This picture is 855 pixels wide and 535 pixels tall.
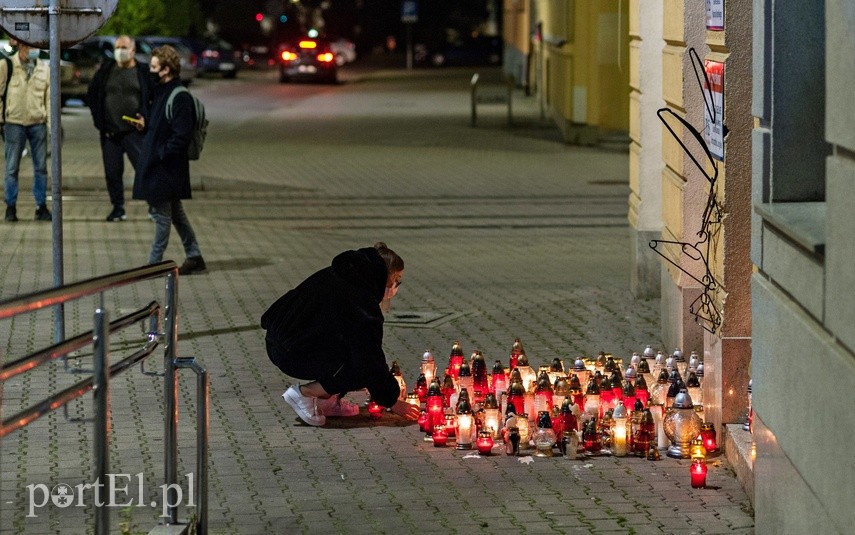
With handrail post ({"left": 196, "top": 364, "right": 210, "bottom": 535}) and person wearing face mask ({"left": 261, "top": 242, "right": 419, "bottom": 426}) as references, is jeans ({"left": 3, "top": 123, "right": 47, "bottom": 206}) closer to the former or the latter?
person wearing face mask ({"left": 261, "top": 242, "right": 419, "bottom": 426})

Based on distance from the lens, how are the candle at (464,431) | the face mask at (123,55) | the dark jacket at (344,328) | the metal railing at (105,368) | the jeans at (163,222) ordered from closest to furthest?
the metal railing at (105,368) < the candle at (464,431) < the dark jacket at (344,328) < the jeans at (163,222) < the face mask at (123,55)

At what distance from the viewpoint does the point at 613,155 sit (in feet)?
86.1

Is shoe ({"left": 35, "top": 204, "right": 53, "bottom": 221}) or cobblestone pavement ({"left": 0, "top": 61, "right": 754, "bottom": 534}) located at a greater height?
shoe ({"left": 35, "top": 204, "right": 53, "bottom": 221})

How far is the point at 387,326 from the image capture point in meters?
11.0

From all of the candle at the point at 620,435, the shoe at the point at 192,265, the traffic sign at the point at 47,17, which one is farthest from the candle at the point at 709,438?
the shoe at the point at 192,265

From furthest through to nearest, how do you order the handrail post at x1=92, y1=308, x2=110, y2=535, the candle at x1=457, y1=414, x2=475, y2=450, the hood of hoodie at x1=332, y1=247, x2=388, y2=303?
the hood of hoodie at x1=332, y1=247, x2=388, y2=303 < the candle at x1=457, y1=414, x2=475, y2=450 < the handrail post at x1=92, y1=308, x2=110, y2=535

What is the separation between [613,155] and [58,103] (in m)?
17.6

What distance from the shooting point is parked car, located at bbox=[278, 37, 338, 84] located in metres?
52.0

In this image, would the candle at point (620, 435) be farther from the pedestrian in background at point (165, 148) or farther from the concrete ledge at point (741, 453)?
the pedestrian in background at point (165, 148)

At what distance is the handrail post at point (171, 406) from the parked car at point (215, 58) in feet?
162

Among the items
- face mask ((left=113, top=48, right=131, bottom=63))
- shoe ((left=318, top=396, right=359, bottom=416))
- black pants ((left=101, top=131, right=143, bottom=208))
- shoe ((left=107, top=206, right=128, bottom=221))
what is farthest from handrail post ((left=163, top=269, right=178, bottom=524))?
shoe ((left=107, top=206, right=128, bottom=221))

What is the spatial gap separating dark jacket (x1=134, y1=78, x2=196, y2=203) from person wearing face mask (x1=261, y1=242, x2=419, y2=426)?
4413 mm

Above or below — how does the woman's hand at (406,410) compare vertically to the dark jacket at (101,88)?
below

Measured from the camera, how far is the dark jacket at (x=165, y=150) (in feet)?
40.2
